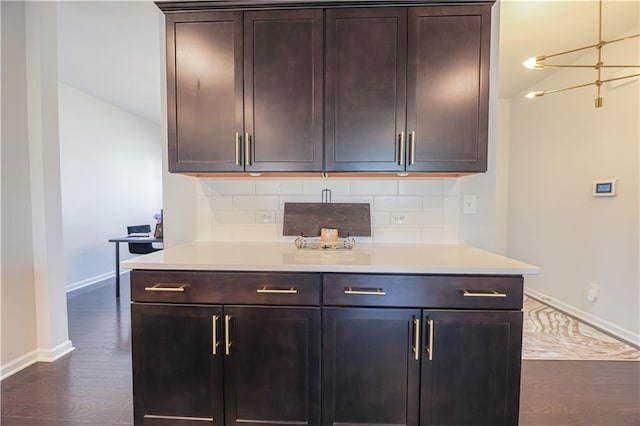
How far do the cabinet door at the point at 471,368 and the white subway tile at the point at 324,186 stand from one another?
948 millimetres

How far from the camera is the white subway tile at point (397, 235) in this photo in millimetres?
2031

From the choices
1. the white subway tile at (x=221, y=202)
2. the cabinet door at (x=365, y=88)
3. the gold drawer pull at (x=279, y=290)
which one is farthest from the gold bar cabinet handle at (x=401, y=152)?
the white subway tile at (x=221, y=202)

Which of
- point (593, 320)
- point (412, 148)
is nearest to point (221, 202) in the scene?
point (412, 148)

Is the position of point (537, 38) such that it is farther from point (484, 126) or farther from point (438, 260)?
point (438, 260)

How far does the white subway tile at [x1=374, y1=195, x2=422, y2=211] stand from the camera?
79.7 inches

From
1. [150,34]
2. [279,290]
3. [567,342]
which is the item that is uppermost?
[150,34]

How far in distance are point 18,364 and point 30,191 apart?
1232 millimetres

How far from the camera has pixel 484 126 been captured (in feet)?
5.48

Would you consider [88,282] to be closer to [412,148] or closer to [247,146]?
[247,146]

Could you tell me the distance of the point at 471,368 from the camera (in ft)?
4.59

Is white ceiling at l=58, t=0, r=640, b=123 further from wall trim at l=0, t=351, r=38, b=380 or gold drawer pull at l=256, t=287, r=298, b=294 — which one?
wall trim at l=0, t=351, r=38, b=380

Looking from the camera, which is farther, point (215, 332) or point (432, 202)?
point (432, 202)

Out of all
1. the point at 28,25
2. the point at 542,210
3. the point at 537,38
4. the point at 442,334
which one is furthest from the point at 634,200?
the point at 28,25

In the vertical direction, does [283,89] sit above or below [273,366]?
above
